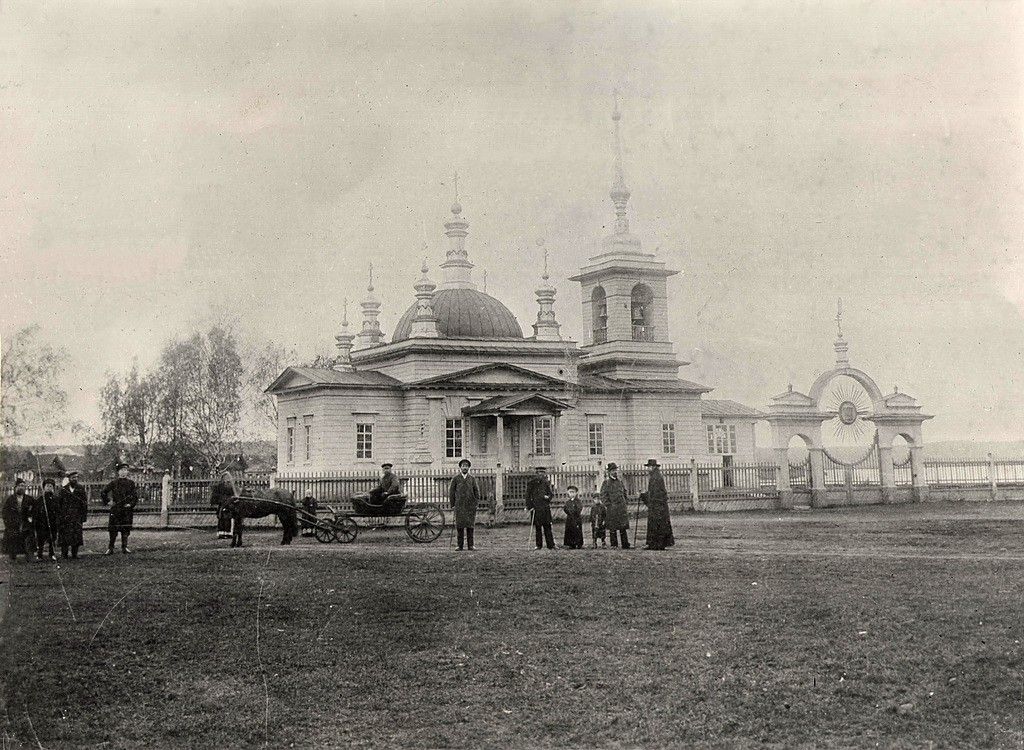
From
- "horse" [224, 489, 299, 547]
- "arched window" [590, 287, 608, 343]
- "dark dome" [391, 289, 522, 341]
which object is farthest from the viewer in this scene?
"arched window" [590, 287, 608, 343]

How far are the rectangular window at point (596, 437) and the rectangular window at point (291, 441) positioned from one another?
35.8ft

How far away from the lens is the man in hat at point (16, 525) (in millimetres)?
15391

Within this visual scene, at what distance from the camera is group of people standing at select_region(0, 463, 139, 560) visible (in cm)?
1584

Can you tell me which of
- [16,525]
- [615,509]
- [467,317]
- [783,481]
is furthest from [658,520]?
[467,317]

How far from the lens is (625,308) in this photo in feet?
129

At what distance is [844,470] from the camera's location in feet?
106

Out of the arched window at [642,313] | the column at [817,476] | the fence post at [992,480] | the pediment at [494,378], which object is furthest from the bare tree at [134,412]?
the fence post at [992,480]

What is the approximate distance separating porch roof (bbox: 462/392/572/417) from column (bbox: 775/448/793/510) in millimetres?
7513

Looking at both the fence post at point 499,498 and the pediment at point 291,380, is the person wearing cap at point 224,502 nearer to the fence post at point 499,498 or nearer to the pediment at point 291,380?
the fence post at point 499,498

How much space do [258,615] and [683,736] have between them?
5223 millimetres

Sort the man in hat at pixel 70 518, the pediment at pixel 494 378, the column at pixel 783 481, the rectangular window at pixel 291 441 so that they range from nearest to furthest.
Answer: the man in hat at pixel 70 518
the column at pixel 783 481
the pediment at pixel 494 378
the rectangular window at pixel 291 441

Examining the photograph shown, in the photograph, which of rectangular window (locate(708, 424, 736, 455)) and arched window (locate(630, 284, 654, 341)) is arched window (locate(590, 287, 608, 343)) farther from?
rectangular window (locate(708, 424, 736, 455))

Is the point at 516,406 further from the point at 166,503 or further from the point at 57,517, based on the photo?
the point at 57,517

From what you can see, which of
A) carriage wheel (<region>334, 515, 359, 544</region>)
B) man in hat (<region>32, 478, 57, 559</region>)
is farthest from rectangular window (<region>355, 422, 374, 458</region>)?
man in hat (<region>32, 478, 57, 559</region>)
